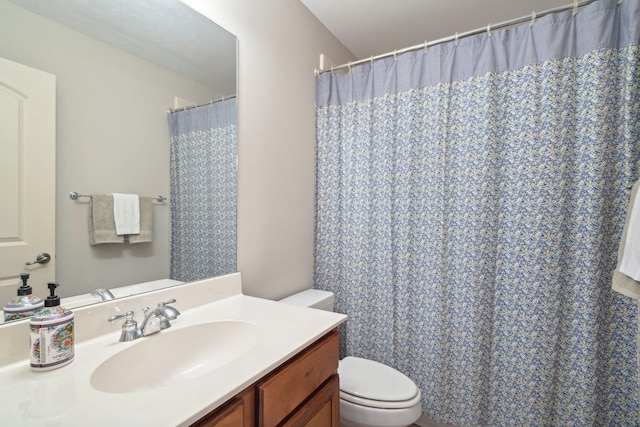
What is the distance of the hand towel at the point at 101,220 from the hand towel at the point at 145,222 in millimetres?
85

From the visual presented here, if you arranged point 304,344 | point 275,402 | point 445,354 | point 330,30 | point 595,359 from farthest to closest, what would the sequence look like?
point 330,30, point 445,354, point 595,359, point 304,344, point 275,402

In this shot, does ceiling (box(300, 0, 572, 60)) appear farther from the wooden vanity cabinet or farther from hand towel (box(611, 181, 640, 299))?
the wooden vanity cabinet

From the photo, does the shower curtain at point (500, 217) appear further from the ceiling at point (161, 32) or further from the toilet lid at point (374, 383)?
the ceiling at point (161, 32)

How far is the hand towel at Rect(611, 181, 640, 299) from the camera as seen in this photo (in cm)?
107

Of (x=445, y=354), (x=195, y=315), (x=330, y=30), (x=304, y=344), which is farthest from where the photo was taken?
(x=330, y=30)

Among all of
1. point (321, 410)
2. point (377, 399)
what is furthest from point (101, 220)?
point (377, 399)

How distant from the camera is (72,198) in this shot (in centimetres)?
89

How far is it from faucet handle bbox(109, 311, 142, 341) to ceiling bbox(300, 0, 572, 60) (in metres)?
1.90

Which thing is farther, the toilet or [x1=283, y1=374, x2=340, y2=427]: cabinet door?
the toilet

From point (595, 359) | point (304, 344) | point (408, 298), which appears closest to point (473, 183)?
point (408, 298)

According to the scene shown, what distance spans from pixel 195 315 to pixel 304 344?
0.49 meters

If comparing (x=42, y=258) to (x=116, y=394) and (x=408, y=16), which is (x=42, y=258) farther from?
(x=408, y=16)

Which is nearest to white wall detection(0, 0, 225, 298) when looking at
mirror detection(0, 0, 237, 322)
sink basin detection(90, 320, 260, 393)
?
mirror detection(0, 0, 237, 322)

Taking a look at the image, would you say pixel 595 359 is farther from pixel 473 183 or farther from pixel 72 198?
pixel 72 198
